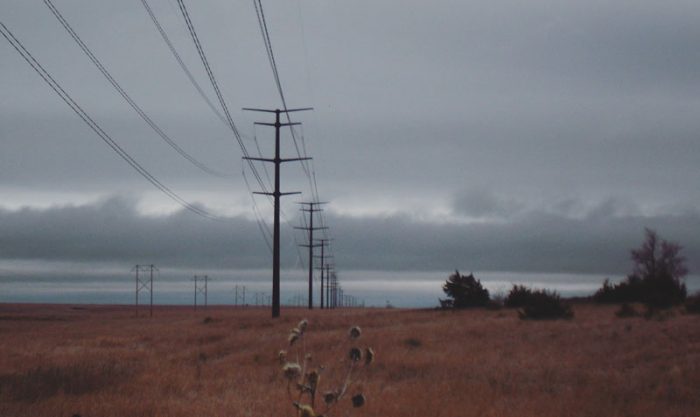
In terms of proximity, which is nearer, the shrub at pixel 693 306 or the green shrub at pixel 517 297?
the shrub at pixel 693 306

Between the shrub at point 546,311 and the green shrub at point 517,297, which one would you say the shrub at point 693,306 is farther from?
the green shrub at point 517,297

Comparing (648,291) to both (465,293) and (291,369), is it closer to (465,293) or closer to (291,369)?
(465,293)

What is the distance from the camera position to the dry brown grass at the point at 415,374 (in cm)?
1297

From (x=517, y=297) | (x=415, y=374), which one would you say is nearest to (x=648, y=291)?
(x=517, y=297)

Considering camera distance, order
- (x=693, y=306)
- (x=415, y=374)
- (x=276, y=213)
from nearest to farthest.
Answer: (x=415, y=374) < (x=693, y=306) < (x=276, y=213)

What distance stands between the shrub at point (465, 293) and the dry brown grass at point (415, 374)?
22.7m

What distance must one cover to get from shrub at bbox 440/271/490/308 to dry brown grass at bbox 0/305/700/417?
74.6 feet

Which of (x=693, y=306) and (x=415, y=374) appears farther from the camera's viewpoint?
(x=693, y=306)

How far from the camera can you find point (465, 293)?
177 feet

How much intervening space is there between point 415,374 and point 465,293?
118 ft

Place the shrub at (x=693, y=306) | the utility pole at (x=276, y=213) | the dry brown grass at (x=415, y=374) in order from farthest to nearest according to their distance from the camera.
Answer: the utility pole at (x=276, y=213) → the shrub at (x=693, y=306) → the dry brown grass at (x=415, y=374)

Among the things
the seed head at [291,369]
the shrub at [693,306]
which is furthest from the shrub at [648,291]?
the seed head at [291,369]

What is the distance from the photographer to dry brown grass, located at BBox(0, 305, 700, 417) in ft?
42.5

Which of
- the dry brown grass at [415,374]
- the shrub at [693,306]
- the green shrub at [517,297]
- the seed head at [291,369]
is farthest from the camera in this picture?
the green shrub at [517,297]
